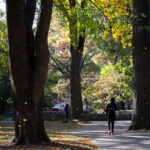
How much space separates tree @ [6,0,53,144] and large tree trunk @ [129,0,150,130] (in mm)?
6290

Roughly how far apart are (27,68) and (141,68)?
7.20m

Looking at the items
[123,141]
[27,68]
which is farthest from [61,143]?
[27,68]

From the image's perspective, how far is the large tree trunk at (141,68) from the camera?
1380 cm

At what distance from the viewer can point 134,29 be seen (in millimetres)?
14523

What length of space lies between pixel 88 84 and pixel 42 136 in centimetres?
2848

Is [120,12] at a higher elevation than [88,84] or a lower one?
higher

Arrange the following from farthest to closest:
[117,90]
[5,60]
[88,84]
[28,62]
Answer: [88,84]
[117,90]
[5,60]
[28,62]

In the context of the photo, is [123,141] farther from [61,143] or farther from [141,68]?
[141,68]

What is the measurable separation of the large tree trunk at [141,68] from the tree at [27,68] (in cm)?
629

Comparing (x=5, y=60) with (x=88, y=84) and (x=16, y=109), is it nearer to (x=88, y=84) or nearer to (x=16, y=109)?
(x=16, y=109)

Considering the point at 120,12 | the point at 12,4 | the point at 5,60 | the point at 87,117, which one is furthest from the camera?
the point at 87,117

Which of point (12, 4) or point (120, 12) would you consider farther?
point (120, 12)

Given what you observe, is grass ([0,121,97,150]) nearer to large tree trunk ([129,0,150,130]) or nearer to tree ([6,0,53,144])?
tree ([6,0,53,144])

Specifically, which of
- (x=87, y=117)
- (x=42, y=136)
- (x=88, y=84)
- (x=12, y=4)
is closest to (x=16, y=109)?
(x=42, y=136)
